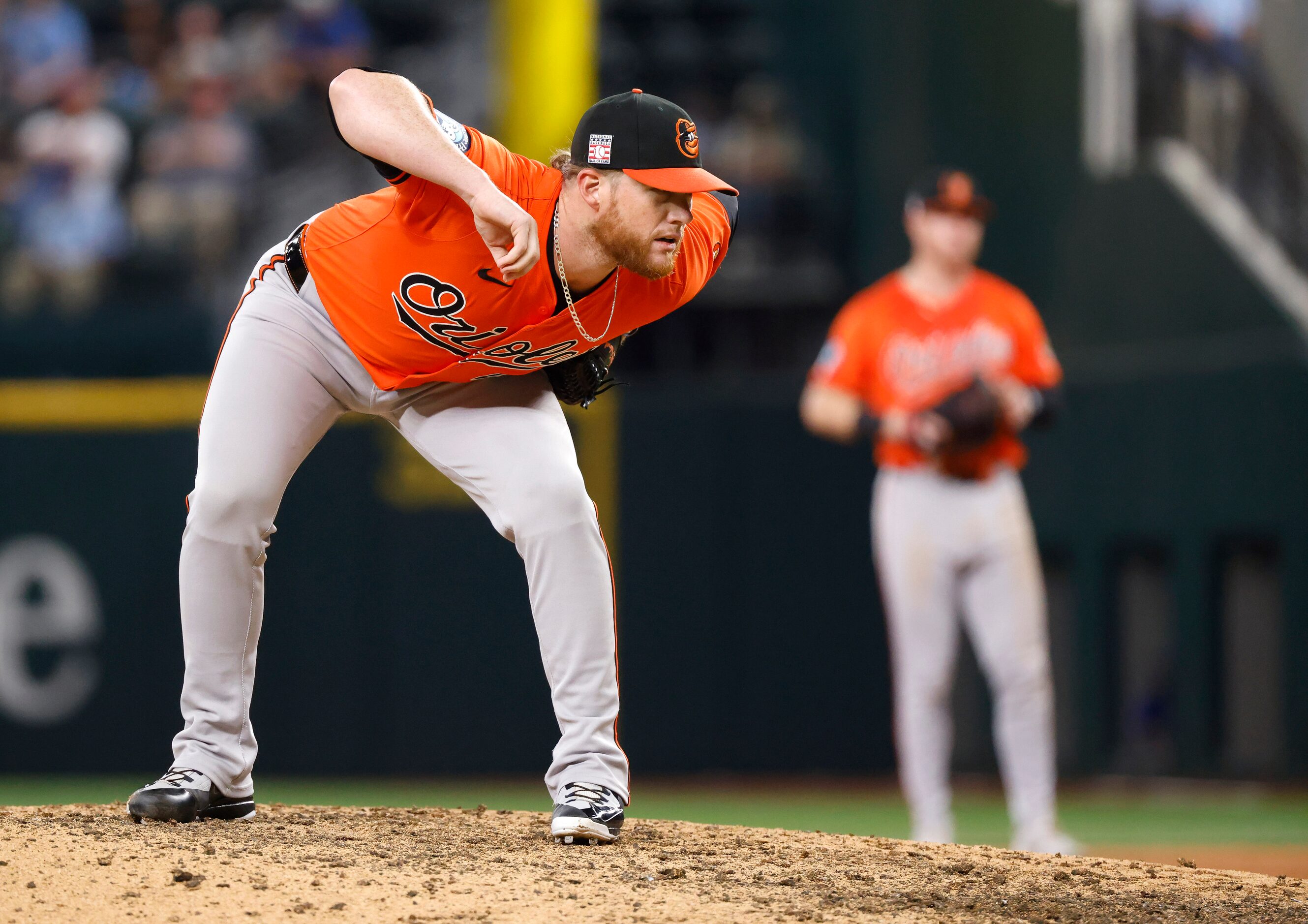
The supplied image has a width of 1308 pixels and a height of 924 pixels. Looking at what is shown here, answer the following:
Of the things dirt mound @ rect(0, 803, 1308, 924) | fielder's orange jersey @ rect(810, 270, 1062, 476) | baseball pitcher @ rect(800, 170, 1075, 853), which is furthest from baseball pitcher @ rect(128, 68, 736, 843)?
fielder's orange jersey @ rect(810, 270, 1062, 476)

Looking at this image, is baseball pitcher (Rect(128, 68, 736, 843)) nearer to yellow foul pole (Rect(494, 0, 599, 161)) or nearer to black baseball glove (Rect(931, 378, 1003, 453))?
black baseball glove (Rect(931, 378, 1003, 453))

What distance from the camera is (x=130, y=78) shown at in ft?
36.8

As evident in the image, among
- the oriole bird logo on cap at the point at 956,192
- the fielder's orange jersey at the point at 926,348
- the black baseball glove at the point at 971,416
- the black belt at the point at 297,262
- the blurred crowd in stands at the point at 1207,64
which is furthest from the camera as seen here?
the blurred crowd in stands at the point at 1207,64

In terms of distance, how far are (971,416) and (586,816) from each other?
2.75 m

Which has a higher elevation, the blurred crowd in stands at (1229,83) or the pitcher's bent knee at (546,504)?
the blurred crowd in stands at (1229,83)

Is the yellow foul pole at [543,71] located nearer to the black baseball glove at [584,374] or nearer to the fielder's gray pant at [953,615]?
the fielder's gray pant at [953,615]

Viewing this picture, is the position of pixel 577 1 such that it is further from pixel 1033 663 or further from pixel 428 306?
pixel 428 306

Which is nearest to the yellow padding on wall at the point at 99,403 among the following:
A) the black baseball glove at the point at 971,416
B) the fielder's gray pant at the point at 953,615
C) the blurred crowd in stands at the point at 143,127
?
the blurred crowd in stands at the point at 143,127

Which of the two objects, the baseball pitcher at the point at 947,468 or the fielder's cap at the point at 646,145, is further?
the baseball pitcher at the point at 947,468

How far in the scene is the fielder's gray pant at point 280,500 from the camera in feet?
11.5

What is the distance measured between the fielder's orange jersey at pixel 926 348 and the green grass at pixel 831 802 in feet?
5.47

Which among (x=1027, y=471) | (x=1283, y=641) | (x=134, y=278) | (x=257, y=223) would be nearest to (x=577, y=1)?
(x=257, y=223)

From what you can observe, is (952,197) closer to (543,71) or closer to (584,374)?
(584,374)

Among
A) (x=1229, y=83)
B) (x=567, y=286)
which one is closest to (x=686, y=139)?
(x=567, y=286)
